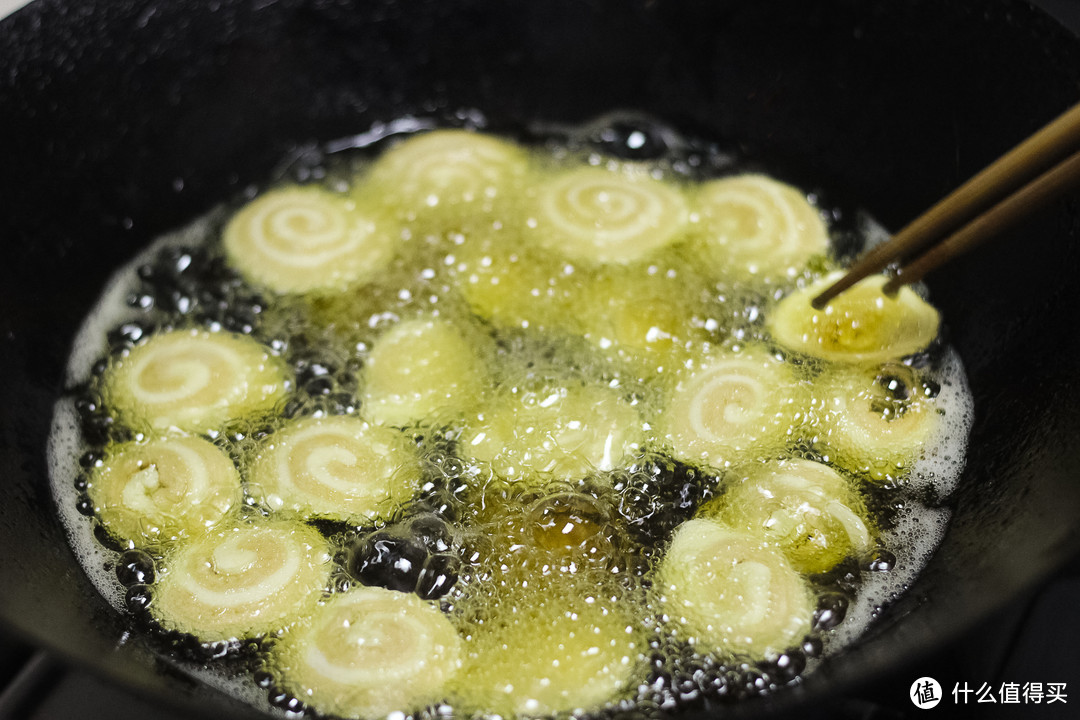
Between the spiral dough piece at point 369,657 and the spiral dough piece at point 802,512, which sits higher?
the spiral dough piece at point 802,512

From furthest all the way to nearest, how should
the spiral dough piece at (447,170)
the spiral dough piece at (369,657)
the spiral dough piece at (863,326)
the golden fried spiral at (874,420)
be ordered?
the spiral dough piece at (447,170)
the spiral dough piece at (863,326)
the golden fried spiral at (874,420)
the spiral dough piece at (369,657)

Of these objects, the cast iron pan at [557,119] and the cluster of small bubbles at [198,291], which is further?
the cluster of small bubbles at [198,291]

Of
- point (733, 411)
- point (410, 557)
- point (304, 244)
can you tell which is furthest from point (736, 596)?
point (304, 244)

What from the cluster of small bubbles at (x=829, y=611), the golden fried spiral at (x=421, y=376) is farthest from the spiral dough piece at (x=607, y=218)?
the cluster of small bubbles at (x=829, y=611)

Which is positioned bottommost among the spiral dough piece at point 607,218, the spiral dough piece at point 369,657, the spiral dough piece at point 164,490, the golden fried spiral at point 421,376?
the spiral dough piece at point 369,657

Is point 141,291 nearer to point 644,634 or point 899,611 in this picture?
point 644,634

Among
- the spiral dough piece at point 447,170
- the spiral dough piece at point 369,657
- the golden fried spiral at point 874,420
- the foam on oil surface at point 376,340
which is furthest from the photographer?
the spiral dough piece at point 447,170

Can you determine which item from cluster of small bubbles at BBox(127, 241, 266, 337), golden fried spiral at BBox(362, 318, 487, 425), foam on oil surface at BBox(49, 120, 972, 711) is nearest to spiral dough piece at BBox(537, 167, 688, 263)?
foam on oil surface at BBox(49, 120, 972, 711)

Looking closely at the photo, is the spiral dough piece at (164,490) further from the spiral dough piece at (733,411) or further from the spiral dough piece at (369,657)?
the spiral dough piece at (733,411)
